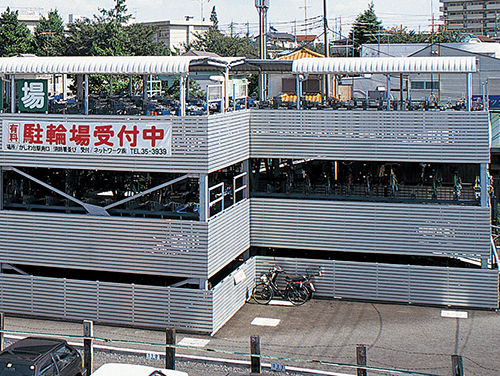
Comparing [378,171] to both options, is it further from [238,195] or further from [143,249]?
[143,249]

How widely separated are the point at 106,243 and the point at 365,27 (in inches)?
2721

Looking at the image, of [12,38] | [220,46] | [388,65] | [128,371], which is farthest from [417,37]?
[128,371]

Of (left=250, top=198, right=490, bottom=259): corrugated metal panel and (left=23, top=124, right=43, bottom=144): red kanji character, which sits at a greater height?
(left=23, top=124, right=43, bottom=144): red kanji character

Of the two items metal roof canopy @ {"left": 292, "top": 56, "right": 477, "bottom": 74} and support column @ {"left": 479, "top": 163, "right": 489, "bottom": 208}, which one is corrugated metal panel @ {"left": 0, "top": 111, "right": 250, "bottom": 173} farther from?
support column @ {"left": 479, "top": 163, "right": 489, "bottom": 208}

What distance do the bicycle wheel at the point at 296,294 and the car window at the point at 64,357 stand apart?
817 cm

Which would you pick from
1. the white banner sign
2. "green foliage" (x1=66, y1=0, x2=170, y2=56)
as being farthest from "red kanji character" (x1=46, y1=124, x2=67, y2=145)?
"green foliage" (x1=66, y1=0, x2=170, y2=56)

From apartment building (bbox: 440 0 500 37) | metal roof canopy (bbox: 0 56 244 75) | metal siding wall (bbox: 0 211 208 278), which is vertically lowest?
metal siding wall (bbox: 0 211 208 278)

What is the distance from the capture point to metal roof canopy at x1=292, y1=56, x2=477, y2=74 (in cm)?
2008

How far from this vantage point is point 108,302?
A: 18.8 m

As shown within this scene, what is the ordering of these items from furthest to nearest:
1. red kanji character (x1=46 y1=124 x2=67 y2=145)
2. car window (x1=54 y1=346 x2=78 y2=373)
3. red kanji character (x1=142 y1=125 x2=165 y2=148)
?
red kanji character (x1=46 y1=124 x2=67 y2=145) → red kanji character (x1=142 y1=125 x2=165 y2=148) → car window (x1=54 y1=346 x2=78 y2=373)

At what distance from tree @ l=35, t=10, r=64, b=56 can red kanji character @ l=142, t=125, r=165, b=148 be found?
61.9 m

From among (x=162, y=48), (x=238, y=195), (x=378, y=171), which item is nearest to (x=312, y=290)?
(x=238, y=195)

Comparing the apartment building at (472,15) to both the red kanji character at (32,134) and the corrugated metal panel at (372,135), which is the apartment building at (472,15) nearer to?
the corrugated metal panel at (372,135)

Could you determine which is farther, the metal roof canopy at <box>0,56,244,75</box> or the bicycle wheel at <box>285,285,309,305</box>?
the bicycle wheel at <box>285,285,309,305</box>
